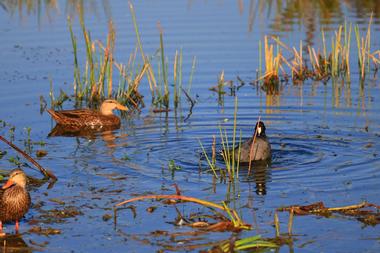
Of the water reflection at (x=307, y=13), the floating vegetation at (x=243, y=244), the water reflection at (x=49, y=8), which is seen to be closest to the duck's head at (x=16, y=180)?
the floating vegetation at (x=243, y=244)

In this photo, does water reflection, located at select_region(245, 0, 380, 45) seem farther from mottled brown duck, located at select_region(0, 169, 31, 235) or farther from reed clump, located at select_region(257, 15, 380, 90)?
mottled brown duck, located at select_region(0, 169, 31, 235)

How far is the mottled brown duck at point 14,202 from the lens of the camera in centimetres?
908

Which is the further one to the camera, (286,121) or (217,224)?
(286,121)

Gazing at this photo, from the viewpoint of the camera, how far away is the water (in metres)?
9.05

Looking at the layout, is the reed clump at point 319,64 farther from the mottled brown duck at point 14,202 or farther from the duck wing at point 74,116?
the mottled brown duck at point 14,202

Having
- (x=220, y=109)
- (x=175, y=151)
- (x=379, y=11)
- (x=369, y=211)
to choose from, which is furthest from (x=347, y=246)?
(x=379, y=11)

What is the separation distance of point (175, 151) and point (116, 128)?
8.18ft

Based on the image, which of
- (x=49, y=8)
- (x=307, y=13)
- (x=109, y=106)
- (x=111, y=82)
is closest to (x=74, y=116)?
(x=109, y=106)

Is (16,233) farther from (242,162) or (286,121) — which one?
(286,121)

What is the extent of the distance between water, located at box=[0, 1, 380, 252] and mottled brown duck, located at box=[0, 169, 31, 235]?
171 mm

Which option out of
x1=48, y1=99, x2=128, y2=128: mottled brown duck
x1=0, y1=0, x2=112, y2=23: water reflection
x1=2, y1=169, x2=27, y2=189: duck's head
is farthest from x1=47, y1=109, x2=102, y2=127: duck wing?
x1=0, y1=0, x2=112, y2=23: water reflection

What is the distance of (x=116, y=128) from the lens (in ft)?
49.3

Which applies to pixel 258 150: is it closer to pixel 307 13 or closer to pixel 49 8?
pixel 307 13

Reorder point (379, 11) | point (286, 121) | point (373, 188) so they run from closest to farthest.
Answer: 1. point (373, 188)
2. point (286, 121)
3. point (379, 11)
